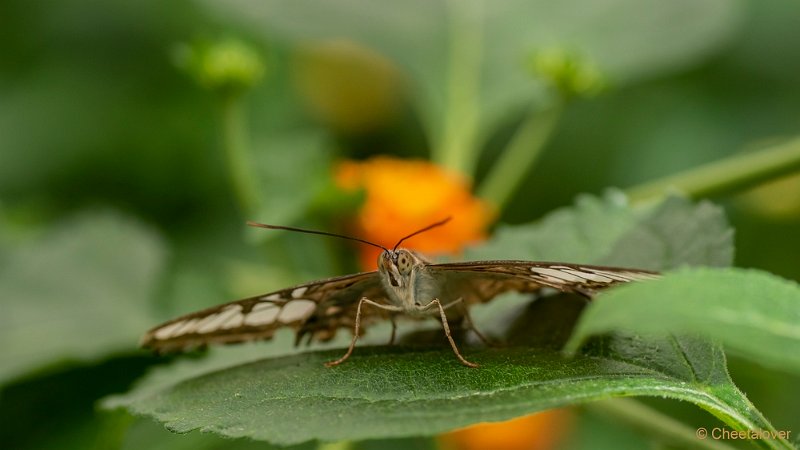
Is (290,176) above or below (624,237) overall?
above

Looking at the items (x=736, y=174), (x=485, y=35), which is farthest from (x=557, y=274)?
(x=485, y=35)

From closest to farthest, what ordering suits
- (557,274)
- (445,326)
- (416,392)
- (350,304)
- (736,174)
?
(416,392) → (557,274) → (445,326) → (350,304) → (736,174)

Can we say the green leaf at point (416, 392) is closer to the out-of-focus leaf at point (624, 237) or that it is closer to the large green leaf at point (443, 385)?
the large green leaf at point (443, 385)

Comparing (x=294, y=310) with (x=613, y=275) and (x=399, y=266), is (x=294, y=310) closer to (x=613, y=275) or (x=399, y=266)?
(x=399, y=266)

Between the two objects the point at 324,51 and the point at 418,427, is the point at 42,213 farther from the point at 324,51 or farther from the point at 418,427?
the point at 418,427

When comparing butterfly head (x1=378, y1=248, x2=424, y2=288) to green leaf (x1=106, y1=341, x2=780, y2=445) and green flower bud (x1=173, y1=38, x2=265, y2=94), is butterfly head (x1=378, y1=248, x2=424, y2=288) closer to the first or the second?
green leaf (x1=106, y1=341, x2=780, y2=445)

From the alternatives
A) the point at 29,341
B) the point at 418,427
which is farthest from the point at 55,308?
the point at 418,427
